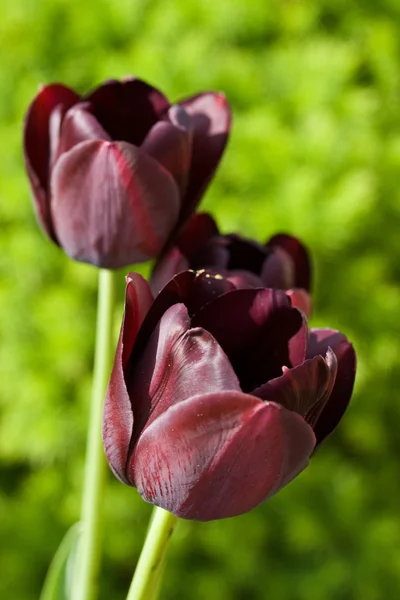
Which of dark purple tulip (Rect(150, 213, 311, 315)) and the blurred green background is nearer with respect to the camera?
dark purple tulip (Rect(150, 213, 311, 315))

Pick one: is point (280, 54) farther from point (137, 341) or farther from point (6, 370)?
point (137, 341)

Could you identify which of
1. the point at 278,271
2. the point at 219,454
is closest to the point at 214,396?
the point at 219,454

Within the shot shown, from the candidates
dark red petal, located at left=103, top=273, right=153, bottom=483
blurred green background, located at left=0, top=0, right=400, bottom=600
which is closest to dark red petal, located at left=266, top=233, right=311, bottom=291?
dark red petal, located at left=103, top=273, right=153, bottom=483

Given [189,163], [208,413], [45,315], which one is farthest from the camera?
[45,315]

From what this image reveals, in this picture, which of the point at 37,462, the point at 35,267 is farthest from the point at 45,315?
the point at 37,462

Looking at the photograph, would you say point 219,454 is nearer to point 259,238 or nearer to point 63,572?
point 63,572

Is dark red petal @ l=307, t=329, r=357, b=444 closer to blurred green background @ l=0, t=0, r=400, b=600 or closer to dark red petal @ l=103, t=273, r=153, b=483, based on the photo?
dark red petal @ l=103, t=273, r=153, b=483

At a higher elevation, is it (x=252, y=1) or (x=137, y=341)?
(x=137, y=341)
